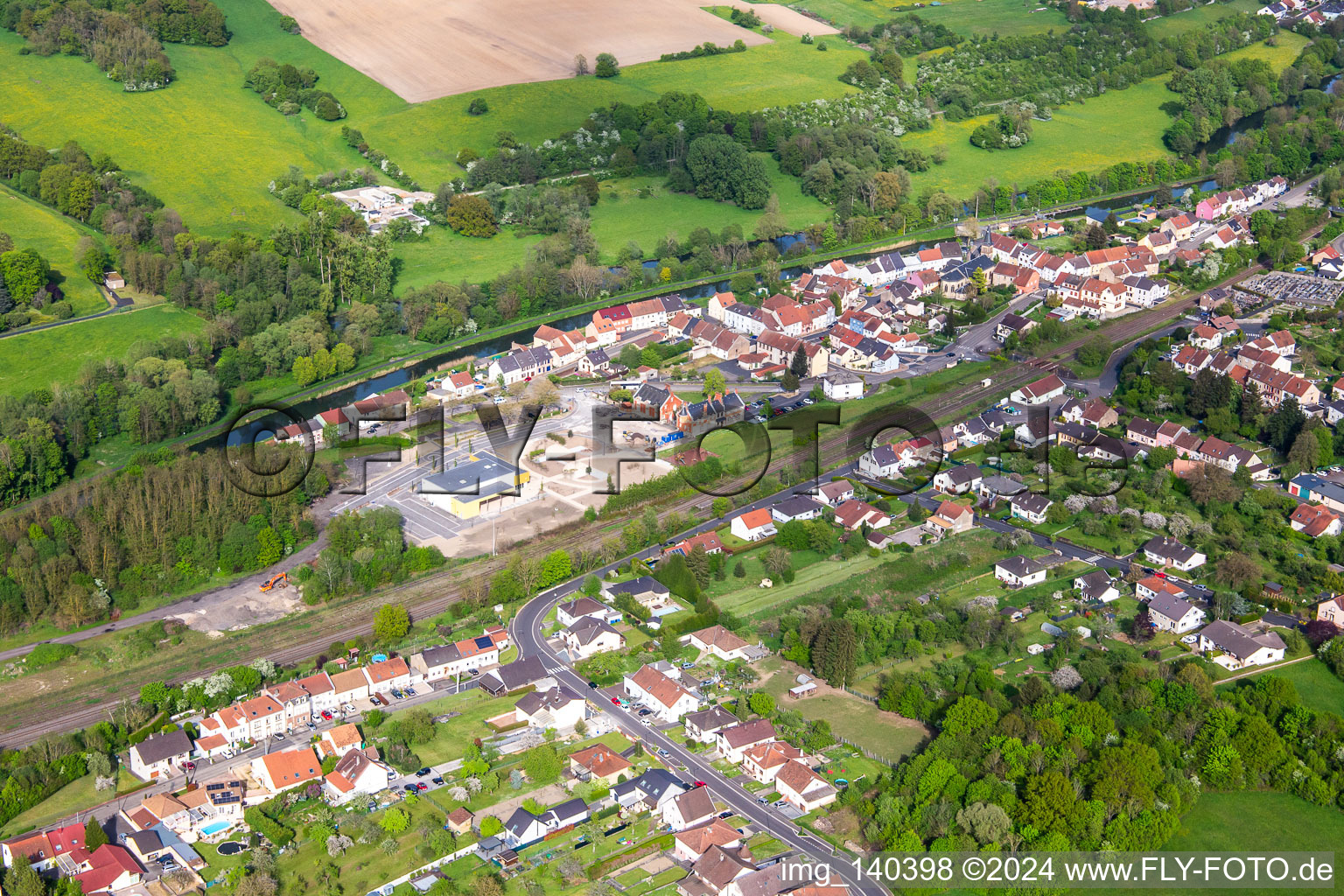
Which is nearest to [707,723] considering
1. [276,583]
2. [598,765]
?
[598,765]

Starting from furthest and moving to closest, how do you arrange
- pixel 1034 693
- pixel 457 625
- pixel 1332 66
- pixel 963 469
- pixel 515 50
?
1. pixel 1332 66
2. pixel 515 50
3. pixel 963 469
4. pixel 457 625
5. pixel 1034 693

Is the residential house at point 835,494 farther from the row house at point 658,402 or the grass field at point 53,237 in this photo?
the grass field at point 53,237

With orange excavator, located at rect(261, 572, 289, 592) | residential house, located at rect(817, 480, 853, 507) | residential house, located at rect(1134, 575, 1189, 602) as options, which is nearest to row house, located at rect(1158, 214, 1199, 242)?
residential house, located at rect(817, 480, 853, 507)

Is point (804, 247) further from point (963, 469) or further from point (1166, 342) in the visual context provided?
point (963, 469)

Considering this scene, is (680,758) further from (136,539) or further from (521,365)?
(521,365)

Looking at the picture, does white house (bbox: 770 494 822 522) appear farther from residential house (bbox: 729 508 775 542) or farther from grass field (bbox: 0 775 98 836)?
grass field (bbox: 0 775 98 836)

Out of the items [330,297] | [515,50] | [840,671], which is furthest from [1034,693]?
[515,50]
